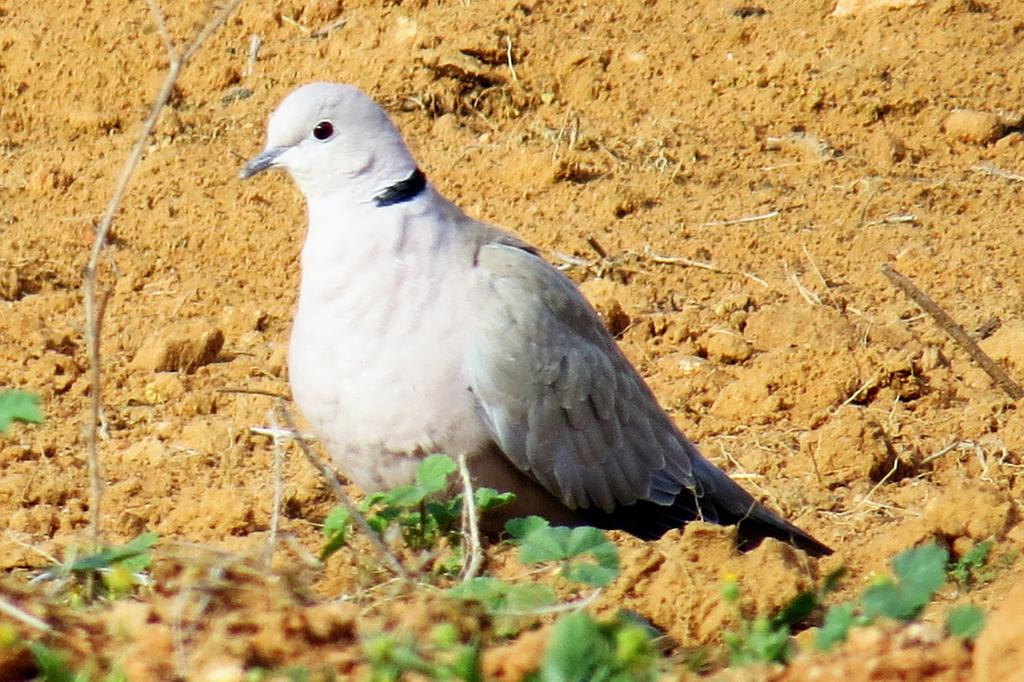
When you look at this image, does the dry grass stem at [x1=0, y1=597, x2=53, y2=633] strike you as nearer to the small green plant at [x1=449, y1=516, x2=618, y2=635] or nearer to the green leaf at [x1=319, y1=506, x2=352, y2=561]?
the small green plant at [x1=449, y1=516, x2=618, y2=635]

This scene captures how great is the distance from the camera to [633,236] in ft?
23.7

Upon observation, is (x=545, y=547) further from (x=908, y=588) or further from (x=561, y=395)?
(x=561, y=395)

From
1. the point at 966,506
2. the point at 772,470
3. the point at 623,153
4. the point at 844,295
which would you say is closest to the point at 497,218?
the point at 623,153

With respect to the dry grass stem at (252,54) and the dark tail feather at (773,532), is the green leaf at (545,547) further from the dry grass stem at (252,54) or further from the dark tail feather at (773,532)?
the dry grass stem at (252,54)

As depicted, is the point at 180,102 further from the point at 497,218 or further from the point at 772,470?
the point at 772,470

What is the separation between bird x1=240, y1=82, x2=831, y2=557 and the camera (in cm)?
436

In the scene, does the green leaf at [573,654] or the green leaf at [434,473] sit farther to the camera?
the green leaf at [434,473]

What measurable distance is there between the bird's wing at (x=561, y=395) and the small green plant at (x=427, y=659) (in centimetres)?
175

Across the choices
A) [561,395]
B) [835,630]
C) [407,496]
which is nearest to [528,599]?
[835,630]

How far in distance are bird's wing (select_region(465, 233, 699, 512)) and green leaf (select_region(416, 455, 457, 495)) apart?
64 centimetres

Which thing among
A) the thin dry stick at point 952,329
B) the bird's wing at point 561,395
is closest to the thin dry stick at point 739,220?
the thin dry stick at point 952,329

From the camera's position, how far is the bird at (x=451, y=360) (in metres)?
4.36

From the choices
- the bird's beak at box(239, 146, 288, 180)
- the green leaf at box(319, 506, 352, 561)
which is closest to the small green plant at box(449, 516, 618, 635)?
the green leaf at box(319, 506, 352, 561)

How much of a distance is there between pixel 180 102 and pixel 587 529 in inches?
215
